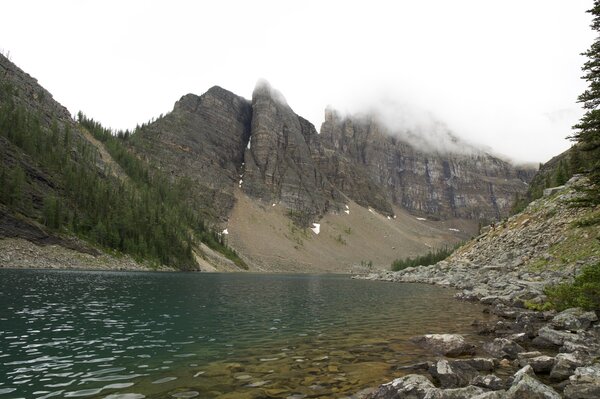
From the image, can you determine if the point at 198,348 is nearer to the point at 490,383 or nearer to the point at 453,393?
the point at 453,393

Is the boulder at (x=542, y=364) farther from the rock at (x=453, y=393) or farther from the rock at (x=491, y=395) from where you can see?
the rock at (x=491, y=395)

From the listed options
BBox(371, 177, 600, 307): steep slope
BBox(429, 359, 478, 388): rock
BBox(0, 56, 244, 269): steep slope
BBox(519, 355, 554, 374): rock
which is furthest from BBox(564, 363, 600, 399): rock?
BBox(0, 56, 244, 269): steep slope

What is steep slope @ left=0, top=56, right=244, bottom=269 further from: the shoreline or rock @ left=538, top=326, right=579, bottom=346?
rock @ left=538, top=326, right=579, bottom=346

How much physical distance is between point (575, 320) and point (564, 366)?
31.8 feet

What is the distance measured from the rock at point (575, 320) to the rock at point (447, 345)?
6638mm

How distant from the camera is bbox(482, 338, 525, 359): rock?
55.4 feet

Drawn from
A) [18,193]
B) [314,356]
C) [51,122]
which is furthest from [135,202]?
[314,356]

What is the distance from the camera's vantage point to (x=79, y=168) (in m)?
144

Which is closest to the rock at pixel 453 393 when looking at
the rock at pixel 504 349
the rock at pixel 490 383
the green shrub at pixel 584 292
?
the rock at pixel 490 383

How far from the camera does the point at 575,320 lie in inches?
822

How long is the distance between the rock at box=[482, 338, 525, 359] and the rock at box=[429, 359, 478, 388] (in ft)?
12.7

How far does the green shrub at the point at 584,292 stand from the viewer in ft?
71.2

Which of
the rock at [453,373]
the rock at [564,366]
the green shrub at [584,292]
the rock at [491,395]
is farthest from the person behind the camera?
the green shrub at [584,292]

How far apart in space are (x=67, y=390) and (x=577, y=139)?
29812 millimetres
